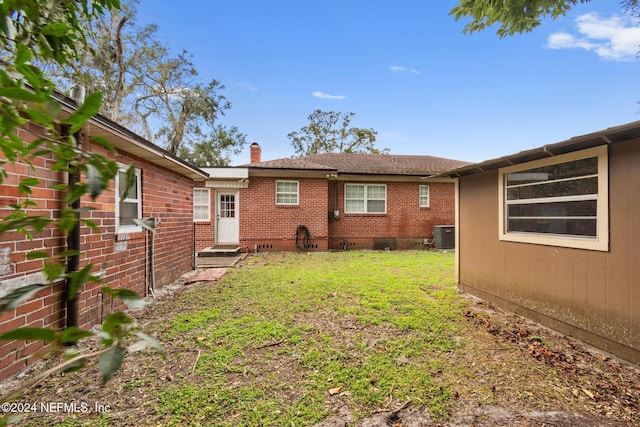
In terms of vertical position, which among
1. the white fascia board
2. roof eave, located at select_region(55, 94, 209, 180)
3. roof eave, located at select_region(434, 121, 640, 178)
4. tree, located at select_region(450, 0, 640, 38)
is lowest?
roof eave, located at select_region(434, 121, 640, 178)

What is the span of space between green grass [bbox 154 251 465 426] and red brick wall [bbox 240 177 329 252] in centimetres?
483

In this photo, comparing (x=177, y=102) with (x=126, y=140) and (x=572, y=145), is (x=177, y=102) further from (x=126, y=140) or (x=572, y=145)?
(x=572, y=145)

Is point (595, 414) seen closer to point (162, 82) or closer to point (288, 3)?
point (288, 3)

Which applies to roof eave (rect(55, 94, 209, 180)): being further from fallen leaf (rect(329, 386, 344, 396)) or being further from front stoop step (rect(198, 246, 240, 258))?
front stoop step (rect(198, 246, 240, 258))

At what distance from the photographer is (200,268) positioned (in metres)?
8.34

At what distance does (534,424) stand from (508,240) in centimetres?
328

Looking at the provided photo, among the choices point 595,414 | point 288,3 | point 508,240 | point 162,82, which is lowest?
point 595,414

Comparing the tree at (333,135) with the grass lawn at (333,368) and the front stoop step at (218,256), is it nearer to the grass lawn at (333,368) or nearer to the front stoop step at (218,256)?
the front stoop step at (218,256)

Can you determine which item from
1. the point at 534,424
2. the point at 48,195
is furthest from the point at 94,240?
the point at 534,424

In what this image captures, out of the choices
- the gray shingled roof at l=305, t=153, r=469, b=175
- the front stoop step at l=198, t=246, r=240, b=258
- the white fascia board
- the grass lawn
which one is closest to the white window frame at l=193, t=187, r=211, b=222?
the white fascia board

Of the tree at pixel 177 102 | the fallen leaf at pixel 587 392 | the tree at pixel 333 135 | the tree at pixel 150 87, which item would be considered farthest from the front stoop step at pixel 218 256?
the tree at pixel 333 135

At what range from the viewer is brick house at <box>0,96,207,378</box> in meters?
2.78

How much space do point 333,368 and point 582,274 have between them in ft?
11.7

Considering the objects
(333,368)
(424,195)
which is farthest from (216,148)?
(333,368)
